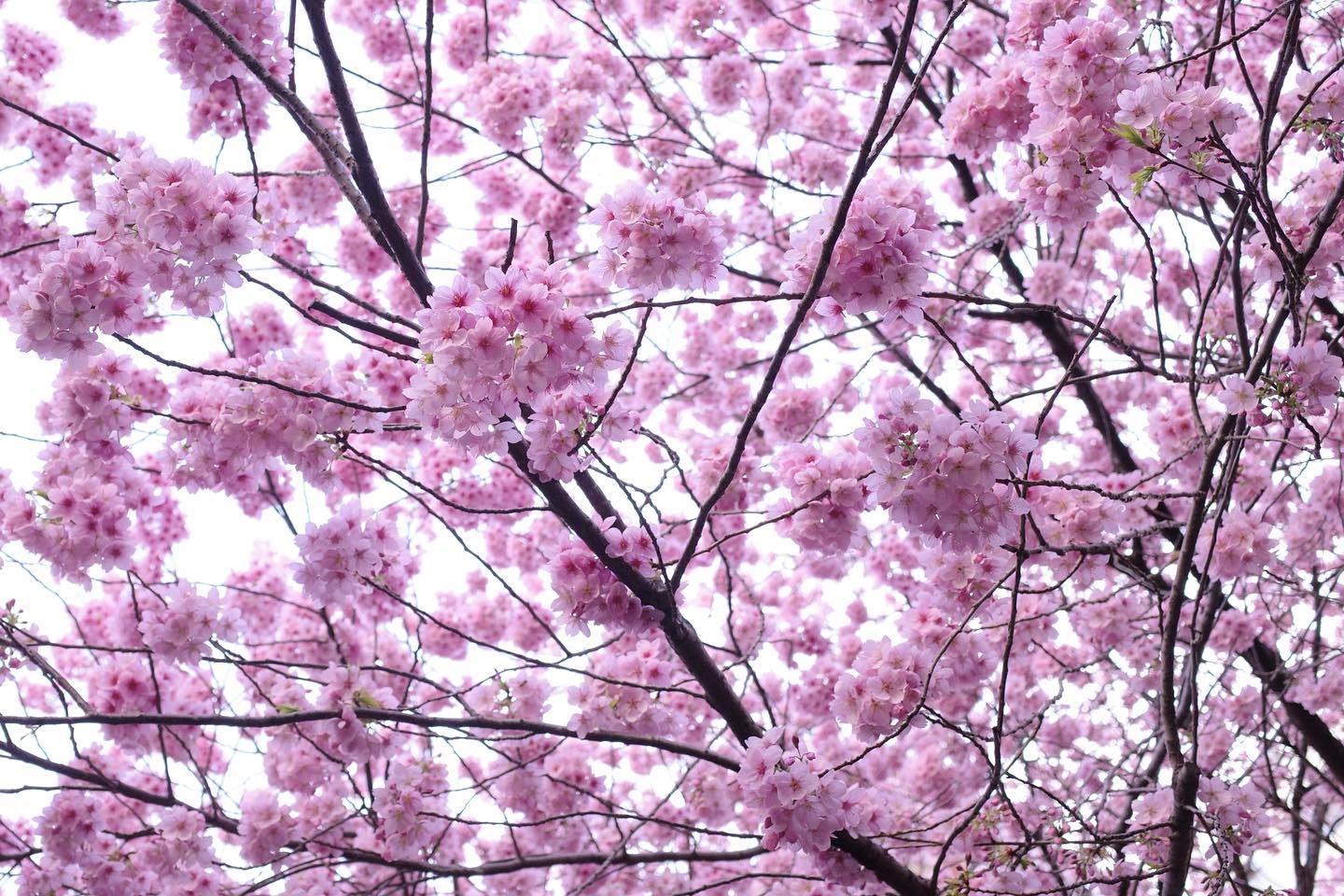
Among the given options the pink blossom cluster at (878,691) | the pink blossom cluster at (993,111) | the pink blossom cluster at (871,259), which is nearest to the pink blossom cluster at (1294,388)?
the pink blossom cluster at (871,259)

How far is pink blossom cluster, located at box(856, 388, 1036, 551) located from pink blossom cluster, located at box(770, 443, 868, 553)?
0.42 m

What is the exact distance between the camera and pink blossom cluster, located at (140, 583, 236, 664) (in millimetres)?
3787

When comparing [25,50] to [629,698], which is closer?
[629,698]

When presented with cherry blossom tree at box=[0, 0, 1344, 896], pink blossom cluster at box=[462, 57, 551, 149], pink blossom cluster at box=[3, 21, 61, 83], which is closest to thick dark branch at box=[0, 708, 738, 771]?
cherry blossom tree at box=[0, 0, 1344, 896]

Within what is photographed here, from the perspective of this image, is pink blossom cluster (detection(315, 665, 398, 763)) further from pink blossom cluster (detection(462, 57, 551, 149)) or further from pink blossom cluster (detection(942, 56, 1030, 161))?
pink blossom cluster (detection(462, 57, 551, 149))

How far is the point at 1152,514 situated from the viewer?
484 centimetres

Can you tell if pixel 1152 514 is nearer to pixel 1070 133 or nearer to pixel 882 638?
pixel 882 638

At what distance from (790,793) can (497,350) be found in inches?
54.7

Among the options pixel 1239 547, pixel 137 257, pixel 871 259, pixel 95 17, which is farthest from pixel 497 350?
pixel 95 17

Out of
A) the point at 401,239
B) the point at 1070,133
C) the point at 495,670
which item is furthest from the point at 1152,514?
the point at 401,239

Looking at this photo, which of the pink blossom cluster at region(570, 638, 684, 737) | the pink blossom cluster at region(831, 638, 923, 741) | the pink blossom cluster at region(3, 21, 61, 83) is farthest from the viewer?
the pink blossom cluster at region(3, 21, 61, 83)

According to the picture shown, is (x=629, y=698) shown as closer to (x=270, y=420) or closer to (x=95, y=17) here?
(x=270, y=420)

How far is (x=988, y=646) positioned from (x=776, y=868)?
179 cm

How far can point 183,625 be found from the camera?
3795 millimetres
